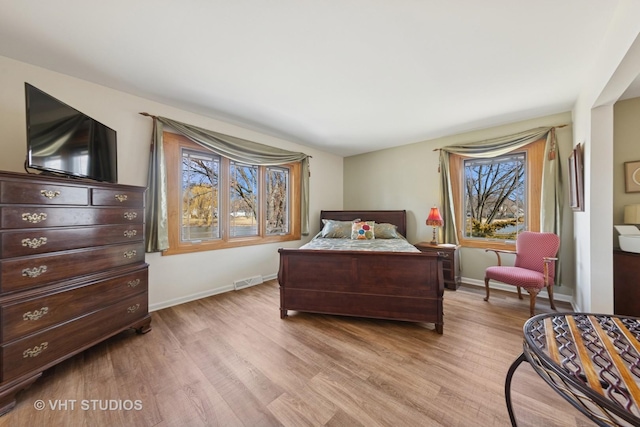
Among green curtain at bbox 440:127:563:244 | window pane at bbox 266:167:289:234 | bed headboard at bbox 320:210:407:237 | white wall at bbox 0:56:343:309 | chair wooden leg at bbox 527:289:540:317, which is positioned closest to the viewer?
white wall at bbox 0:56:343:309

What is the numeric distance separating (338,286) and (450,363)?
109 cm

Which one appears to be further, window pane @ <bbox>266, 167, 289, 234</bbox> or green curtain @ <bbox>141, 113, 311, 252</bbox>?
window pane @ <bbox>266, 167, 289, 234</bbox>

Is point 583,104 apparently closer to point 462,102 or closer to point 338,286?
point 462,102

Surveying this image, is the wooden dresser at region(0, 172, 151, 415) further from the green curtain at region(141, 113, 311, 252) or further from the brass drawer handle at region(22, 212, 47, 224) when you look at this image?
the green curtain at region(141, 113, 311, 252)

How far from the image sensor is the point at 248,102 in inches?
102

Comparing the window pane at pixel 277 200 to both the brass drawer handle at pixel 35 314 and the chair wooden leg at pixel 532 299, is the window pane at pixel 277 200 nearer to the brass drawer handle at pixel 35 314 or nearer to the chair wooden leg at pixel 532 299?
the brass drawer handle at pixel 35 314

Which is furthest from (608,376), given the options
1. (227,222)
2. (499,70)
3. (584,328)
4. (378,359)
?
(227,222)

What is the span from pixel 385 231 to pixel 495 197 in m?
1.68

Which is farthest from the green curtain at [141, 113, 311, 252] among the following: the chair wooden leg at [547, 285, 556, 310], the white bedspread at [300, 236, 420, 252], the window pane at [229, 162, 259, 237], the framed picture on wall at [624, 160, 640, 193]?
the framed picture on wall at [624, 160, 640, 193]

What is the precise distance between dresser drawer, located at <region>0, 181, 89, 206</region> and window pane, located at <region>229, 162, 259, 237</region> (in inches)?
70.1

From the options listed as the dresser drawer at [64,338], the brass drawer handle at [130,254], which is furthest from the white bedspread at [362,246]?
the dresser drawer at [64,338]

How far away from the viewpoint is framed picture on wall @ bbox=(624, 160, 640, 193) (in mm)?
2375

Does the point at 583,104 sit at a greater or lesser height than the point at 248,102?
lesser

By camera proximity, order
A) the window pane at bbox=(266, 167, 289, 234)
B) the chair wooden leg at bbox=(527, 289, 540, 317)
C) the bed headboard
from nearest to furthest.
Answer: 1. the chair wooden leg at bbox=(527, 289, 540, 317)
2. the window pane at bbox=(266, 167, 289, 234)
3. the bed headboard
